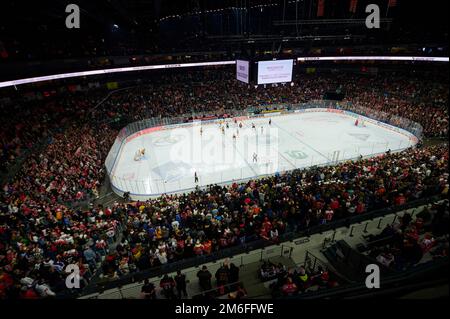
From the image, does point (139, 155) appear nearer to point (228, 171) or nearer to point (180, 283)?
point (228, 171)

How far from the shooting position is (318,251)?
9.48 metres

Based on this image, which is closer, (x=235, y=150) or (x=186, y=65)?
(x=235, y=150)

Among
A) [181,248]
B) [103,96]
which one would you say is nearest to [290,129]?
[181,248]

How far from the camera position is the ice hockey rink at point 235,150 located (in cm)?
1933

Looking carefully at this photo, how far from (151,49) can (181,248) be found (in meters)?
42.9

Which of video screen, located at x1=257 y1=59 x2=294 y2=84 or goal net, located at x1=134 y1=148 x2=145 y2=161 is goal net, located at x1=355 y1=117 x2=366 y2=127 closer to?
video screen, located at x1=257 y1=59 x2=294 y2=84

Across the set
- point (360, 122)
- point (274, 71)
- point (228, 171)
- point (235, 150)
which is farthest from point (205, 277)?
point (360, 122)

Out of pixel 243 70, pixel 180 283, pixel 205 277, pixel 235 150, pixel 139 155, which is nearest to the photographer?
pixel 180 283

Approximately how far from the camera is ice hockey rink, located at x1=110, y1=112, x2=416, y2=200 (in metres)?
19.3

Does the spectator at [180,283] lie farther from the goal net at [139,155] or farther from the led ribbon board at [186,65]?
the led ribbon board at [186,65]

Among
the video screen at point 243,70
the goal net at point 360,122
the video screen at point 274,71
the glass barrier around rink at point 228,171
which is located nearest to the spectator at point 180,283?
the glass barrier around rink at point 228,171

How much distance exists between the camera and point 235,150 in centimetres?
2439

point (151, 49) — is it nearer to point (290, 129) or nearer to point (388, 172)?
point (290, 129)

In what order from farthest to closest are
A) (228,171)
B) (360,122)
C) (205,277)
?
1. (360,122)
2. (228,171)
3. (205,277)
